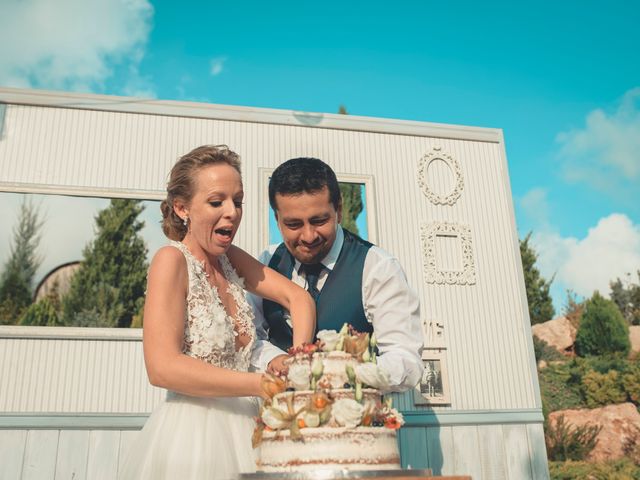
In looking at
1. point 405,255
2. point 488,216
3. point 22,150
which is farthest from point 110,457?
point 488,216

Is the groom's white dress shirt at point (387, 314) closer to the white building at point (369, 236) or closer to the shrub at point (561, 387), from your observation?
the white building at point (369, 236)

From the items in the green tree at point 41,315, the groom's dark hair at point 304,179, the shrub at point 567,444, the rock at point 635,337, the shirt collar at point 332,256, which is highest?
the rock at point 635,337

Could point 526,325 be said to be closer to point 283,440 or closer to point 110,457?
point 110,457

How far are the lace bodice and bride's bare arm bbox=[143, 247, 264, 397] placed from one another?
0.37ft

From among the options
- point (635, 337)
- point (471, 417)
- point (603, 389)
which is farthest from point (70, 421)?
point (635, 337)

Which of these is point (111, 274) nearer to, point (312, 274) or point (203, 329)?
point (312, 274)

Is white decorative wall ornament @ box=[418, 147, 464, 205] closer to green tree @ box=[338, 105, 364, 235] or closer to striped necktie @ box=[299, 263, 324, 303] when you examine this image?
striped necktie @ box=[299, 263, 324, 303]

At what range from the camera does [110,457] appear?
5.67 metres

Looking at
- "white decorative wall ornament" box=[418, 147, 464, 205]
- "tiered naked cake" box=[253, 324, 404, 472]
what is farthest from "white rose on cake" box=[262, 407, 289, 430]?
"white decorative wall ornament" box=[418, 147, 464, 205]

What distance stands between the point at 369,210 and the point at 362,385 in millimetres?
5495

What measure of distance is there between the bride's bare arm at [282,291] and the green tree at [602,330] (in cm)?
1646

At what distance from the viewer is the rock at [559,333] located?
723 inches

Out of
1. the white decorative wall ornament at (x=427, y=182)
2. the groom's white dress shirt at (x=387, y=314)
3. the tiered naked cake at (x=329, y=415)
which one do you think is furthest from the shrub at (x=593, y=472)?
the tiered naked cake at (x=329, y=415)

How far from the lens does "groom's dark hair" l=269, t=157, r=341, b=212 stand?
8.86 ft
